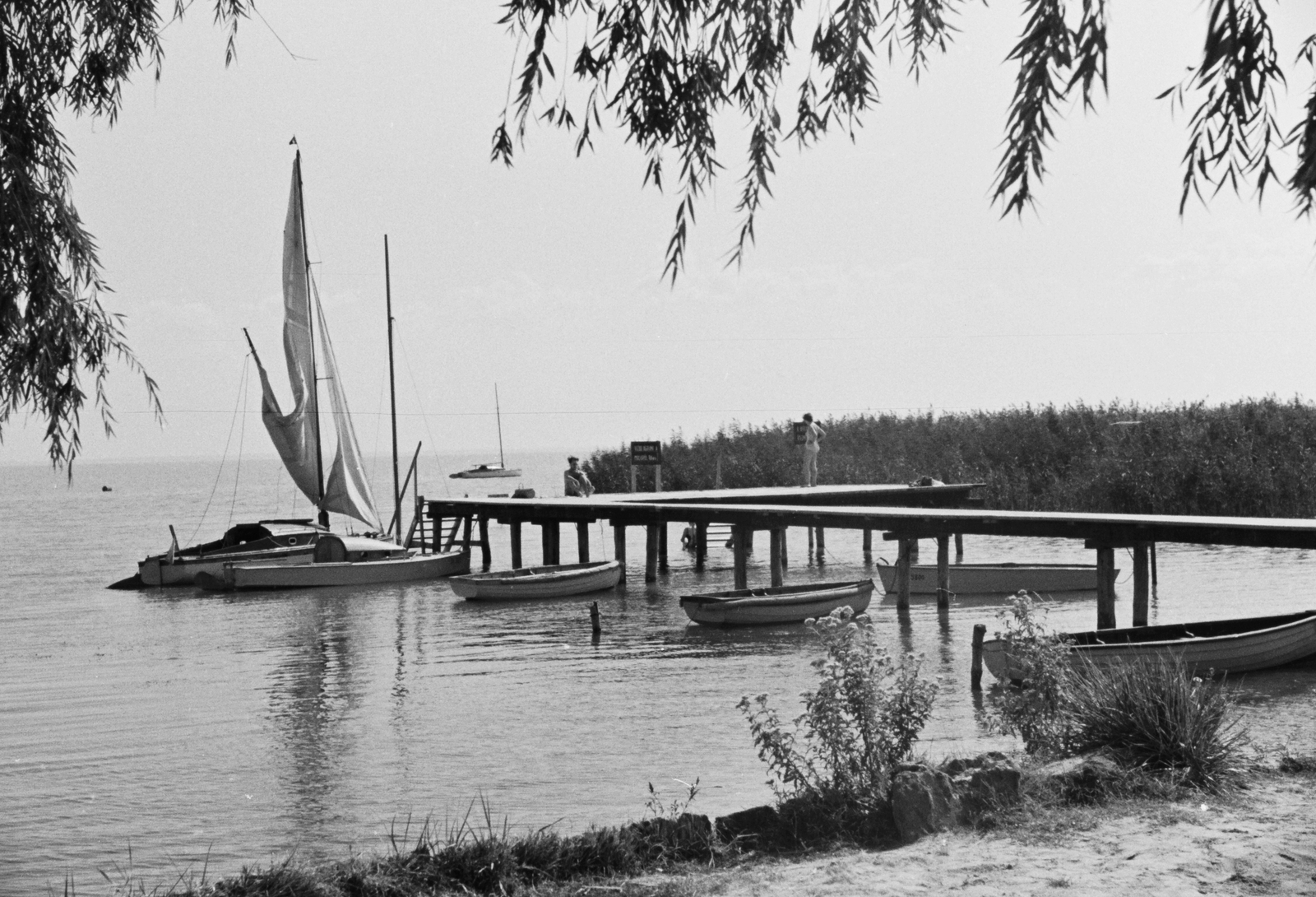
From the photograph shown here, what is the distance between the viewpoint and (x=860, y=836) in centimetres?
795

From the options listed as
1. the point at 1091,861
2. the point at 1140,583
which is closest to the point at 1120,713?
the point at 1091,861

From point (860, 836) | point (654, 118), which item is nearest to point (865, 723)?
point (860, 836)

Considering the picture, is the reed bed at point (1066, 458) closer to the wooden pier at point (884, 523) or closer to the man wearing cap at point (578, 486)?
the wooden pier at point (884, 523)

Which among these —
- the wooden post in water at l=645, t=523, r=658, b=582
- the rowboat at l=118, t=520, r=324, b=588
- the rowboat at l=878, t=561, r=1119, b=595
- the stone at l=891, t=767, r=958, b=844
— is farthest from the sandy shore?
the rowboat at l=118, t=520, r=324, b=588

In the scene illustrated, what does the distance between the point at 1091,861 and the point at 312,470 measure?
1202 inches

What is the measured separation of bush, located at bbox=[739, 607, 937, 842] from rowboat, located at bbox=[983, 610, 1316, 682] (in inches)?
200

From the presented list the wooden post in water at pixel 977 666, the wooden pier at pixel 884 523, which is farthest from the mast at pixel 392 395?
the wooden post in water at pixel 977 666

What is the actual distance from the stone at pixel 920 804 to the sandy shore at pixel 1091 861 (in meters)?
0.13

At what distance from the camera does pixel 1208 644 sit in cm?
1498

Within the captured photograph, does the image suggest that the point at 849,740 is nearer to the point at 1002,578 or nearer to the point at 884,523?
the point at 884,523

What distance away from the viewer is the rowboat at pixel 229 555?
113 feet

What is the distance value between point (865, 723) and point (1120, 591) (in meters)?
22.7

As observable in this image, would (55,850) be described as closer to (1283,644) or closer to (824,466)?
(1283,644)

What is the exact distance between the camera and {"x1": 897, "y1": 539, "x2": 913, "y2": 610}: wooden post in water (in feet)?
84.1
